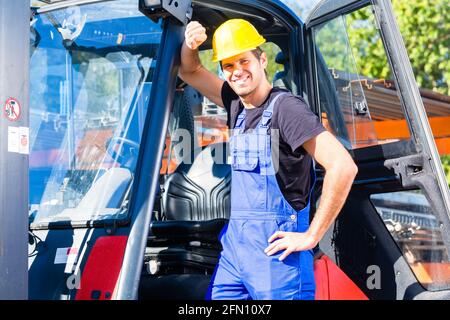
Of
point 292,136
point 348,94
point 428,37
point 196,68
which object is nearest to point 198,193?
point 196,68

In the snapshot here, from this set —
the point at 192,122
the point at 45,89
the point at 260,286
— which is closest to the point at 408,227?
the point at 260,286

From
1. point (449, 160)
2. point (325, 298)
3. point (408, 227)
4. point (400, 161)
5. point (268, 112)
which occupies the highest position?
point (449, 160)

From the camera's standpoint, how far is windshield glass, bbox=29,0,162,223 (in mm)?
2787

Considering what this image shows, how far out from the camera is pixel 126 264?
2.48m

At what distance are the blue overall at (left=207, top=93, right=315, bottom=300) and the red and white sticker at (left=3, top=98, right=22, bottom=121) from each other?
2.90 feet

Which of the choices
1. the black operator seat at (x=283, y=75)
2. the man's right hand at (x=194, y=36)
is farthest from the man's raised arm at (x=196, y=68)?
the black operator seat at (x=283, y=75)

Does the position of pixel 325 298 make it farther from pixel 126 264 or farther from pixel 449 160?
pixel 449 160

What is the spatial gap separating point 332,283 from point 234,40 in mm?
1122

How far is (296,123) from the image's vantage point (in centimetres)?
262

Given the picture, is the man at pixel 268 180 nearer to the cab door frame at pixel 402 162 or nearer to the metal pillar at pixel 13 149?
the cab door frame at pixel 402 162

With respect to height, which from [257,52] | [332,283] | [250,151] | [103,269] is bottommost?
[332,283]

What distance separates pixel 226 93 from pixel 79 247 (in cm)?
93

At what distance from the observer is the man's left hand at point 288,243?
2.57 meters

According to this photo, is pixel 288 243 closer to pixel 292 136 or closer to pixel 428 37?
pixel 292 136
